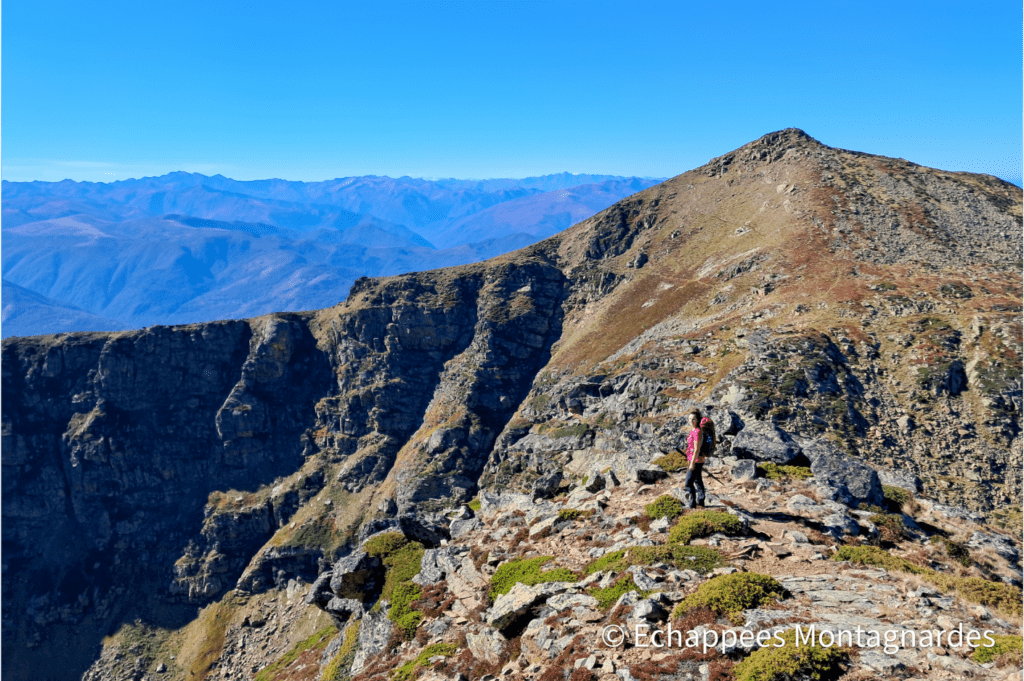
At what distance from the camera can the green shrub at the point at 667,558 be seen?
755 inches

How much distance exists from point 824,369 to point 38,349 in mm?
202636

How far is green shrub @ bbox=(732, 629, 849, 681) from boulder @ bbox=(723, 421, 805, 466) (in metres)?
16.9

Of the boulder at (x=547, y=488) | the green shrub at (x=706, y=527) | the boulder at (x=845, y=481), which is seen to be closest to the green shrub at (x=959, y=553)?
the boulder at (x=845, y=481)

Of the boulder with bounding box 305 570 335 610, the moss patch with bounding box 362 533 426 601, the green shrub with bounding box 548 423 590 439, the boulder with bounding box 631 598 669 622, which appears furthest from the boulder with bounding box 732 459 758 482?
the green shrub with bounding box 548 423 590 439

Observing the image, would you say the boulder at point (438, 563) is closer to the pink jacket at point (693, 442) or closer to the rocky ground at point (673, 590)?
the rocky ground at point (673, 590)

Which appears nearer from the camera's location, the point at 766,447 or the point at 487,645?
the point at 487,645

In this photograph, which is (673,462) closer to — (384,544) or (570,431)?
(384,544)

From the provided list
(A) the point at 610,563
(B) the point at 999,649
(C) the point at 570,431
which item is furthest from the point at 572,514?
(C) the point at 570,431

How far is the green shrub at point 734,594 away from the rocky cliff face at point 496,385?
32.0m

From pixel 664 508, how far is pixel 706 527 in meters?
3.00

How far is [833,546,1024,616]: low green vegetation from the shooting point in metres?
15.9

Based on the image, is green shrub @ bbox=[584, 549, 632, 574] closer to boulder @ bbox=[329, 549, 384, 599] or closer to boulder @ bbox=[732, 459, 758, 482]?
boulder @ bbox=[732, 459, 758, 482]

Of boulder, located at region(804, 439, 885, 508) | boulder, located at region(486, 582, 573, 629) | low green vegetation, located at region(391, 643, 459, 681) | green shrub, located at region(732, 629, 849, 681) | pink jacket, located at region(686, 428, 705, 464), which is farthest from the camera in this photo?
boulder, located at region(804, 439, 885, 508)

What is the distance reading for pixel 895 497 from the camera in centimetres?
2845
